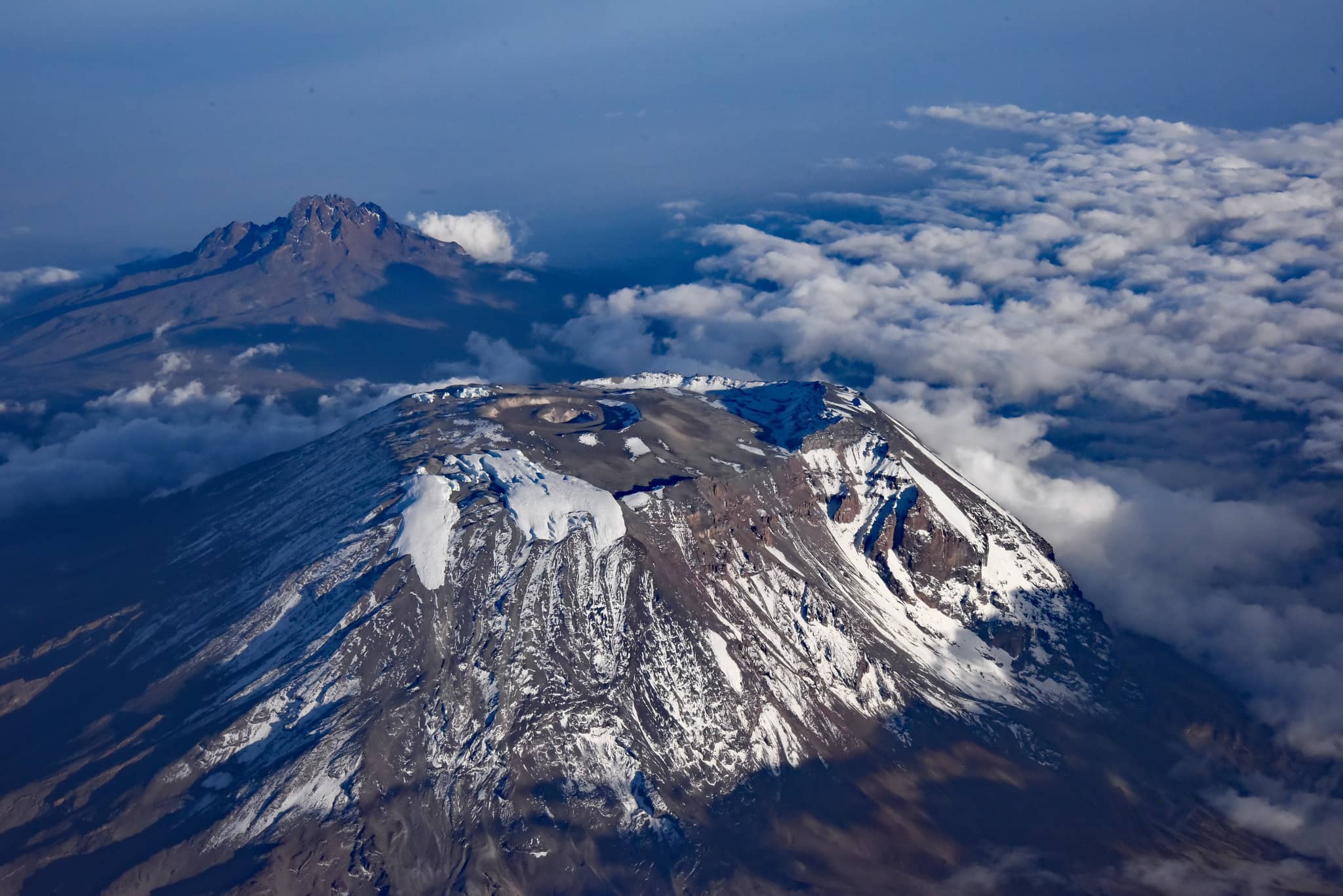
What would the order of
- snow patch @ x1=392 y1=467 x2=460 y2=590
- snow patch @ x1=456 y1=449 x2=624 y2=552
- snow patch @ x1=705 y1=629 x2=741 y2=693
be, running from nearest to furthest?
snow patch @ x1=705 y1=629 x2=741 y2=693 < snow patch @ x1=392 y1=467 x2=460 y2=590 < snow patch @ x1=456 y1=449 x2=624 y2=552

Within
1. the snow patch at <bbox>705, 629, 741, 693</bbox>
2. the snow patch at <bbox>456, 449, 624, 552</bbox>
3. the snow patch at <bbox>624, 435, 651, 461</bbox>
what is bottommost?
the snow patch at <bbox>705, 629, 741, 693</bbox>

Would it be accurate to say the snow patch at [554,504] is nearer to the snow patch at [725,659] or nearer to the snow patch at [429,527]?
the snow patch at [429,527]

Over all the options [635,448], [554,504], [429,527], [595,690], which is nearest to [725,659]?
[595,690]

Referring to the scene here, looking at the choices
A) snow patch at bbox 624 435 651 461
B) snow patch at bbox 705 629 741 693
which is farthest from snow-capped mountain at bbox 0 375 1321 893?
snow patch at bbox 624 435 651 461

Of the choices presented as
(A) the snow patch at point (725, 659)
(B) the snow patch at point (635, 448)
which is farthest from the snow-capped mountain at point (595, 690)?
(B) the snow patch at point (635, 448)

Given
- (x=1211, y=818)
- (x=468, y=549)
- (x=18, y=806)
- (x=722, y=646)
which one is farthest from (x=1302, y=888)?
(x=18, y=806)

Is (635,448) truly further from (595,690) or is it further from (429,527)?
(595,690)

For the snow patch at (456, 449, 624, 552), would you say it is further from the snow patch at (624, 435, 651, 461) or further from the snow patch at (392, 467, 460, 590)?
the snow patch at (624, 435, 651, 461)

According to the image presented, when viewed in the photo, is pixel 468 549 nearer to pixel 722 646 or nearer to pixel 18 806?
pixel 722 646
